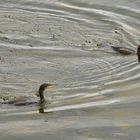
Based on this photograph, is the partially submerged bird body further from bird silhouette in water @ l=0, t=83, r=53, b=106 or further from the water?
bird silhouette in water @ l=0, t=83, r=53, b=106

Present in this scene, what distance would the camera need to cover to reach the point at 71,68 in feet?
30.8

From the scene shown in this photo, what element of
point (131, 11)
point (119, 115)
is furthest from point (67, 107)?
point (131, 11)

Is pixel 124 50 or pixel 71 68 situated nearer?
pixel 71 68

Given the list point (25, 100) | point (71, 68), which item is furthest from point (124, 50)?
point (25, 100)

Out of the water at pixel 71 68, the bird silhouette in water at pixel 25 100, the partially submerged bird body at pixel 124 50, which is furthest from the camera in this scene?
the partially submerged bird body at pixel 124 50

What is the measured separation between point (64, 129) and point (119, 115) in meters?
0.96

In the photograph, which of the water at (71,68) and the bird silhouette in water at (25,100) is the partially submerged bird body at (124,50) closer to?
the water at (71,68)

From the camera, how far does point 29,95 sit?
8.35 m

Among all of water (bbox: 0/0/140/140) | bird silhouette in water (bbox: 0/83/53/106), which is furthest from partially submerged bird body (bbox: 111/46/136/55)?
bird silhouette in water (bbox: 0/83/53/106)

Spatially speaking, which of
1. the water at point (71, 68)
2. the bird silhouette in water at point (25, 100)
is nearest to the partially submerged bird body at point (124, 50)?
the water at point (71, 68)

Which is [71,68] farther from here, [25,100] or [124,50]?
[25,100]

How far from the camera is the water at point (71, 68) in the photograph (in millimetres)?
7438

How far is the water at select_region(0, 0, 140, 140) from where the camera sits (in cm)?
744

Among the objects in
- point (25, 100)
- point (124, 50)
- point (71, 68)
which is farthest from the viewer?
point (124, 50)
